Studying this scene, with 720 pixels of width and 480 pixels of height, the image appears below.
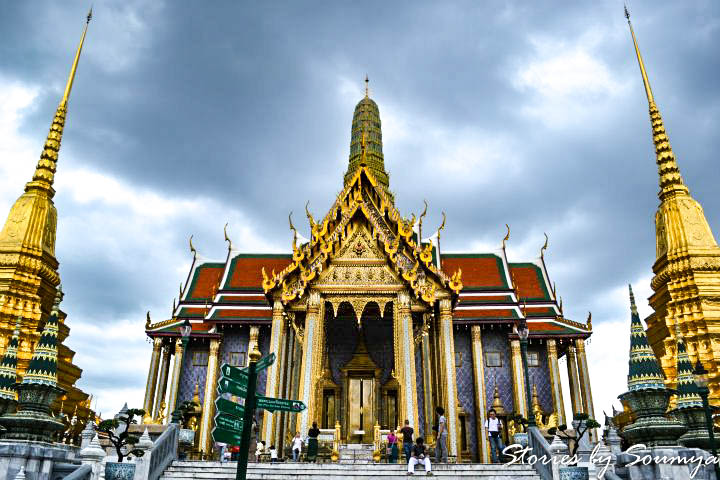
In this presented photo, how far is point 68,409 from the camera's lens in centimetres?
2311

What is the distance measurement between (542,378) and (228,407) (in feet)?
56.2

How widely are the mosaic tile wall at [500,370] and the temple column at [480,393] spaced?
0.52 m

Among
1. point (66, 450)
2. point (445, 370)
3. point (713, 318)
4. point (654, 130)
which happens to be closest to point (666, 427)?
point (445, 370)

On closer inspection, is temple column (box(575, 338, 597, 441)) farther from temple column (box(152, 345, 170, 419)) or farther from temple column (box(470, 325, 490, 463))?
temple column (box(152, 345, 170, 419))

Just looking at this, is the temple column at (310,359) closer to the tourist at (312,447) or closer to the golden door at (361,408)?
the tourist at (312,447)

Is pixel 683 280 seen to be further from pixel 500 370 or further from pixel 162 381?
pixel 162 381

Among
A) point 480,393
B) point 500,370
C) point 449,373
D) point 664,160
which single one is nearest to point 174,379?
point 449,373

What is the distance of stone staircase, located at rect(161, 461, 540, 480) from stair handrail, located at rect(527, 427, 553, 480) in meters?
0.20

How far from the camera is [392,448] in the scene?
1256 cm

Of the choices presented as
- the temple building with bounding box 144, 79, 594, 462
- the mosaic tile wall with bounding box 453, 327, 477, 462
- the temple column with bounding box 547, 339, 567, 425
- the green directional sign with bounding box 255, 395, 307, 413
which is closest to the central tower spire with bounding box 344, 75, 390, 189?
the temple building with bounding box 144, 79, 594, 462

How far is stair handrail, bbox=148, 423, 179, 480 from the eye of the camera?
32.0 ft

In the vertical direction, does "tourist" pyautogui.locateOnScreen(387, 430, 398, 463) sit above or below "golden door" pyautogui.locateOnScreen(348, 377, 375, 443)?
below

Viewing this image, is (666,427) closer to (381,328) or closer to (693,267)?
(381,328)

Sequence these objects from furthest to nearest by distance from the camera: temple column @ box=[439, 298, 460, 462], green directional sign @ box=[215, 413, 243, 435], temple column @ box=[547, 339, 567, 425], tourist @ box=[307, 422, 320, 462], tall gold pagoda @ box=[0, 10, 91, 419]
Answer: tall gold pagoda @ box=[0, 10, 91, 419] < temple column @ box=[547, 339, 567, 425] < temple column @ box=[439, 298, 460, 462] < tourist @ box=[307, 422, 320, 462] < green directional sign @ box=[215, 413, 243, 435]
